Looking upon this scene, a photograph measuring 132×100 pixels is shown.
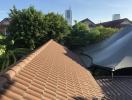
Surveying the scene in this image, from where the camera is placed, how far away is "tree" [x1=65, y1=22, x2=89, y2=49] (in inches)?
1332

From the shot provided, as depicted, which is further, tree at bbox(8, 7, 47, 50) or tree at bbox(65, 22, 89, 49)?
tree at bbox(65, 22, 89, 49)

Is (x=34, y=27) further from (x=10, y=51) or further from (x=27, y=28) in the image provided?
(x=10, y=51)

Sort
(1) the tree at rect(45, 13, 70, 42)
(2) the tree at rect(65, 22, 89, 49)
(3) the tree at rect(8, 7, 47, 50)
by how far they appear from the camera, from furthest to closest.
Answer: (2) the tree at rect(65, 22, 89, 49) → (1) the tree at rect(45, 13, 70, 42) → (3) the tree at rect(8, 7, 47, 50)

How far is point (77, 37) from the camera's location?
34.0m

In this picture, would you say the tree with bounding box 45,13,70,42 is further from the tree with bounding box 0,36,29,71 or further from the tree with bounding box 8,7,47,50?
the tree with bounding box 0,36,29,71

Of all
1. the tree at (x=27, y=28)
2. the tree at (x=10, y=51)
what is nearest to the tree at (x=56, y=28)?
the tree at (x=27, y=28)

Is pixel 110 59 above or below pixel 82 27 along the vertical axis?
below

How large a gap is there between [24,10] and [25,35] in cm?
319

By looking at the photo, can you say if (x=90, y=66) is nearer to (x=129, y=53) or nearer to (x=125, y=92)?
(x=129, y=53)

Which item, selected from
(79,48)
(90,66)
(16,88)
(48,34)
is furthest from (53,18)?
(16,88)

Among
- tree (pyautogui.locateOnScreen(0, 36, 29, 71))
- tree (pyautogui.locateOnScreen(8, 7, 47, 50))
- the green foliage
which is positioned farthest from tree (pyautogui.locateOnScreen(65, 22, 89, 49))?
tree (pyautogui.locateOnScreen(0, 36, 29, 71))

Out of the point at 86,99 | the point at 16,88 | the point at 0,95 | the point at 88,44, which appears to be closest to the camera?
the point at 0,95

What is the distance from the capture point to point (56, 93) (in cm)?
698

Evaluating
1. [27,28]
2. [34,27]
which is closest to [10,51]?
[27,28]
